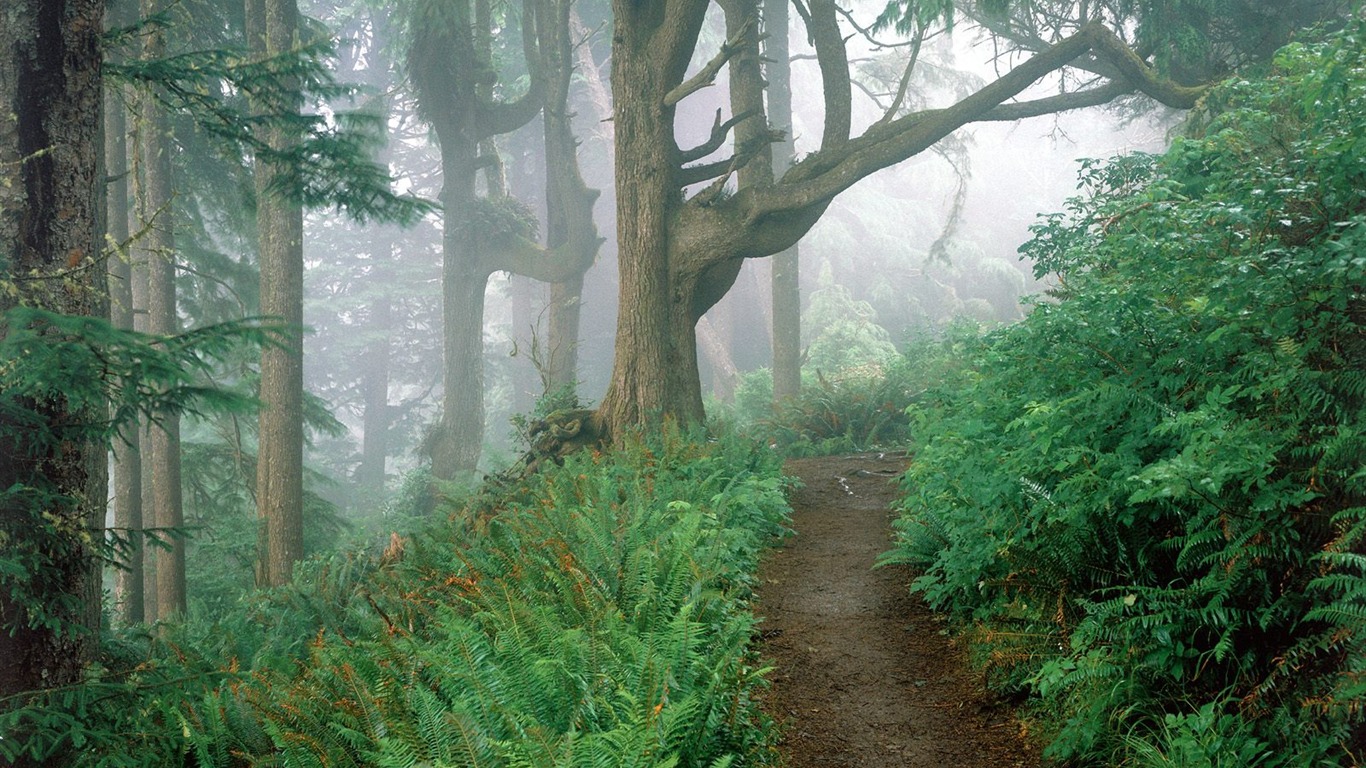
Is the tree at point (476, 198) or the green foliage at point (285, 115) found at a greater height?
the tree at point (476, 198)

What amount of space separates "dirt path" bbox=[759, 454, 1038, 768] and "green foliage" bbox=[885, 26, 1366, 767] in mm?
297

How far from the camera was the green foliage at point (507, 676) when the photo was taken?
375cm

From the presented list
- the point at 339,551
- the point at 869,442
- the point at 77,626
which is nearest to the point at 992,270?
the point at 869,442

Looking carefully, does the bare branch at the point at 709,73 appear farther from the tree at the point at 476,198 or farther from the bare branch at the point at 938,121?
the tree at the point at 476,198

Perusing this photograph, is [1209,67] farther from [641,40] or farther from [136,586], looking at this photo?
[136,586]

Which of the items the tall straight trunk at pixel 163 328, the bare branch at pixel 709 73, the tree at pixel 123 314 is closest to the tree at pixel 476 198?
the tree at pixel 123 314

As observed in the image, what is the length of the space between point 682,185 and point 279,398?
609 cm

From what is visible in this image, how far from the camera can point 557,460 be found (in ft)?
38.7

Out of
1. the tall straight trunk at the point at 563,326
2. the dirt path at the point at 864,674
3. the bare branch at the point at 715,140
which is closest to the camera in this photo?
the dirt path at the point at 864,674

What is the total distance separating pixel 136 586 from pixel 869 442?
10468mm

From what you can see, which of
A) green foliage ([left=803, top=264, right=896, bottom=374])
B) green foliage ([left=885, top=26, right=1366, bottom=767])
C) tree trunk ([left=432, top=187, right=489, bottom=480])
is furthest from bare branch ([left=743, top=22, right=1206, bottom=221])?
green foliage ([left=803, top=264, right=896, bottom=374])

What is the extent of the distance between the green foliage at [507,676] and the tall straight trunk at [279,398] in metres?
4.22

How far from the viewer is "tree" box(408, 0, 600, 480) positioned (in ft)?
65.4

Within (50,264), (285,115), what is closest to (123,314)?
(285,115)
